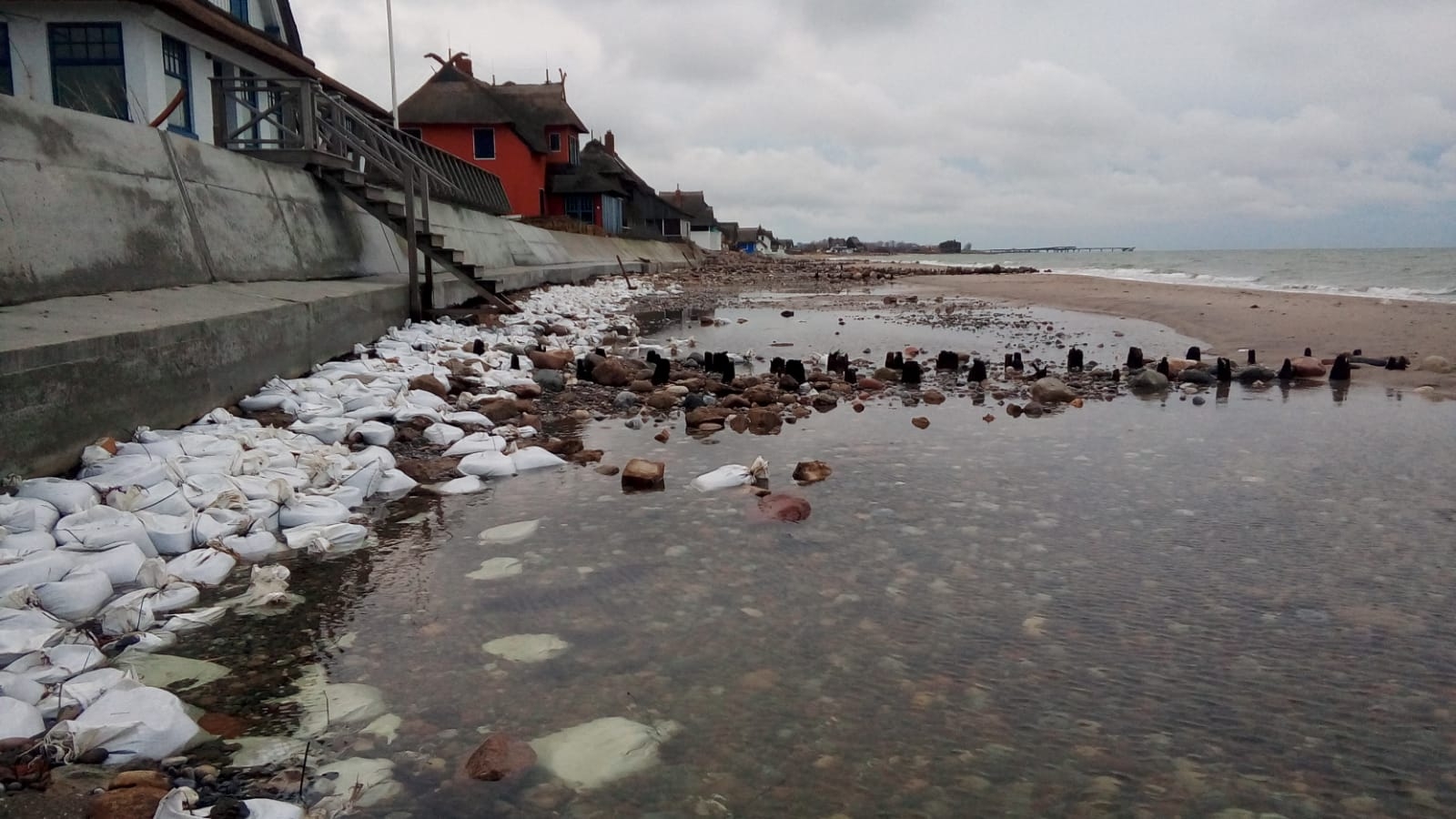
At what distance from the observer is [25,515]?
304 cm

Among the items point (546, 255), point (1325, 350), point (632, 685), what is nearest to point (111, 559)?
point (632, 685)

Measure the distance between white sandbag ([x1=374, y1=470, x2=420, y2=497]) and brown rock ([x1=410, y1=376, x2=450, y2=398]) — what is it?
1.70m

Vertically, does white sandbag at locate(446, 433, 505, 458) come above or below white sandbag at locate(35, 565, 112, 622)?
above

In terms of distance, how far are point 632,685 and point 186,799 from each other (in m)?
1.04

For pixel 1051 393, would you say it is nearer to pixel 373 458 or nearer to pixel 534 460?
pixel 534 460

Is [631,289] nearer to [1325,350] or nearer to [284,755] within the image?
→ [1325,350]

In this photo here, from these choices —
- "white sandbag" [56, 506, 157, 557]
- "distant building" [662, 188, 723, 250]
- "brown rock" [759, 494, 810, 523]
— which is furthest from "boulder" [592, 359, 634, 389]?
"distant building" [662, 188, 723, 250]

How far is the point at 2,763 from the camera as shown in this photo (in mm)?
1925

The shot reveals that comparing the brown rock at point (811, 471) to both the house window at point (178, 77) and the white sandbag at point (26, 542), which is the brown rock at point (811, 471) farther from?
the house window at point (178, 77)

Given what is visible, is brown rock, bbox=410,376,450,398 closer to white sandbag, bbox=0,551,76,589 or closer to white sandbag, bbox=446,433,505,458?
white sandbag, bbox=446,433,505,458

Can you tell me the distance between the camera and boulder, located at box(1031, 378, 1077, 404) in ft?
21.6

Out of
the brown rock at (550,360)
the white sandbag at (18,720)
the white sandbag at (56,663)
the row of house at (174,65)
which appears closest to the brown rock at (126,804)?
the white sandbag at (18,720)

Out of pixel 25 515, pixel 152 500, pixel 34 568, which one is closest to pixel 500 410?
pixel 152 500

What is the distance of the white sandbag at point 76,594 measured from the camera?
8.75 ft
